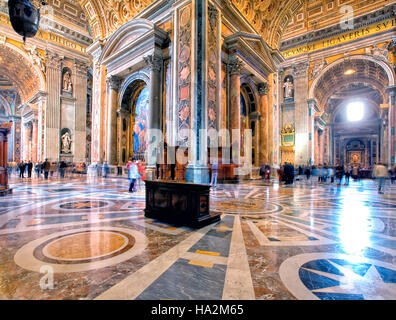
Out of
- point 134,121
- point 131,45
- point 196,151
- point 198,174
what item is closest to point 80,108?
point 134,121

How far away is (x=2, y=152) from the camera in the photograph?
6.57 metres

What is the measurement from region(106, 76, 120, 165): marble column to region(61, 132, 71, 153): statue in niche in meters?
7.51

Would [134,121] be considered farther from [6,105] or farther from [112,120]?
[6,105]

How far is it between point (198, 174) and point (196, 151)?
116 centimetres

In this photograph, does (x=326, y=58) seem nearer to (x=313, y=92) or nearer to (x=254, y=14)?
(x=313, y=92)

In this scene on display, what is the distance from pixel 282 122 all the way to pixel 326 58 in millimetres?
7322

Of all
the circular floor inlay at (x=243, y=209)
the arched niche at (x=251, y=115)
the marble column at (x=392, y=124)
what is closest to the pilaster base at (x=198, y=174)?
the circular floor inlay at (x=243, y=209)

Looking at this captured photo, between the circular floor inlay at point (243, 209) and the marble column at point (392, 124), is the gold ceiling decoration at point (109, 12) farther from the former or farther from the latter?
the marble column at point (392, 124)

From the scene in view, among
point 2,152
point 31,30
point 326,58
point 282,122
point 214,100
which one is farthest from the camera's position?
point 282,122

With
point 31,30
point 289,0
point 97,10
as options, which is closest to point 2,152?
point 31,30

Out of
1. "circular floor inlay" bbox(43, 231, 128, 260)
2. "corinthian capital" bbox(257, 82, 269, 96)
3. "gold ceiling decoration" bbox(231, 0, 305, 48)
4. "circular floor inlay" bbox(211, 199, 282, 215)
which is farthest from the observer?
"corinthian capital" bbox(257, 82, 269, 96)

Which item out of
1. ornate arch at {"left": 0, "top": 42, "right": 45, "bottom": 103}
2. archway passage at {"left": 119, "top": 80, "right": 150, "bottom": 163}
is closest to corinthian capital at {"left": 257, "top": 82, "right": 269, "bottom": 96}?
archway passage at {"left": 119, "top": 80, "right": 150, "bottom": 163}

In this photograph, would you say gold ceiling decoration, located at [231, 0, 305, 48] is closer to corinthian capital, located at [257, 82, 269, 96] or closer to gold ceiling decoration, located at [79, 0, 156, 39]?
corinthian capital, located at [257, 82, 269, 96]

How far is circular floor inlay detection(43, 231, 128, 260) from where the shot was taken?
2.13 meters
